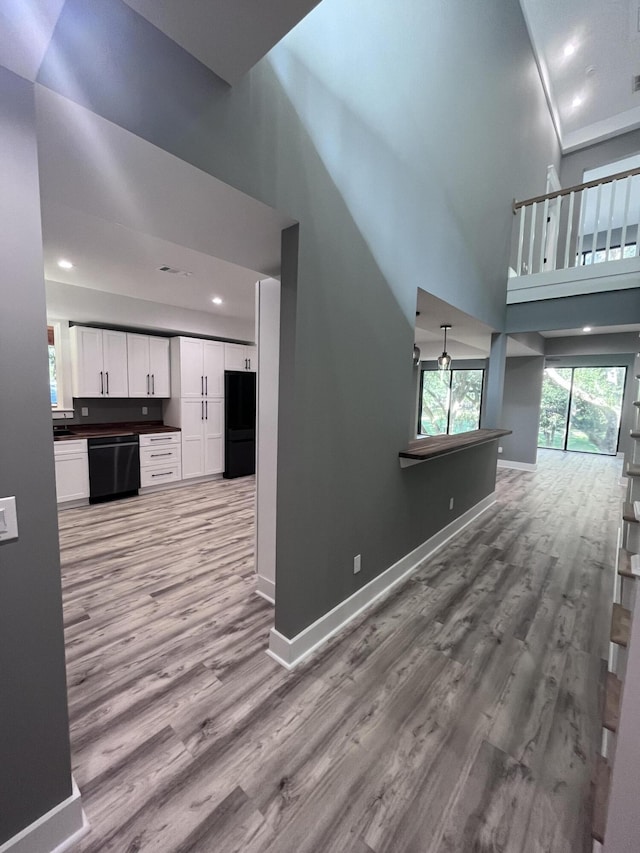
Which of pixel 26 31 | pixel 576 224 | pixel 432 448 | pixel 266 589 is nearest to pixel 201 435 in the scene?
pixel 266 589

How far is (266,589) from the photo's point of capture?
255 cm

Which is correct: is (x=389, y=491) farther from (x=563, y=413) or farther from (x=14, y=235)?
(x=563, y=413)

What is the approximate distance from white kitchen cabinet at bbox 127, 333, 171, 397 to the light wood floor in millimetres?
2720

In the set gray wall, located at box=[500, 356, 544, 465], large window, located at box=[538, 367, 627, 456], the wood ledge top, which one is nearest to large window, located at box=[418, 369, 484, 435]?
large window, located at box=[538, 367, 627, 456]

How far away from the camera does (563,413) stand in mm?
9492

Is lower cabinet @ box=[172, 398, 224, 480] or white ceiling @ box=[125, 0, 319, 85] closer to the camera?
white ceiling @ box=[125, 0, 319, 85]

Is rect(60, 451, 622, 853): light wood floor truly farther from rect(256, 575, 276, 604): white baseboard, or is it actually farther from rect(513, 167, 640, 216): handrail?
rect(513, 167, 640, 216): handrail

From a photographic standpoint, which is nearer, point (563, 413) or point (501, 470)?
point (501, 470)

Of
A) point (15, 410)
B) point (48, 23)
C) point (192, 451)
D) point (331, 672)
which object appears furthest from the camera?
point (192, 451)

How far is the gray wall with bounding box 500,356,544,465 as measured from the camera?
7020 millimetres

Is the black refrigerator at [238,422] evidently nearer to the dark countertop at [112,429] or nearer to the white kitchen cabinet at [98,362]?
the dark countertop at [112,429]

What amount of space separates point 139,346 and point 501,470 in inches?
270

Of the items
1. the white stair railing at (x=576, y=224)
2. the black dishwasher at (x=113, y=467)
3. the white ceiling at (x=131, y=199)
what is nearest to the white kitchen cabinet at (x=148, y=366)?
the black dishwasher at (x=113, y=467)

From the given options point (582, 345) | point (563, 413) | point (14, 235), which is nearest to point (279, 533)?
point (14, 235)
